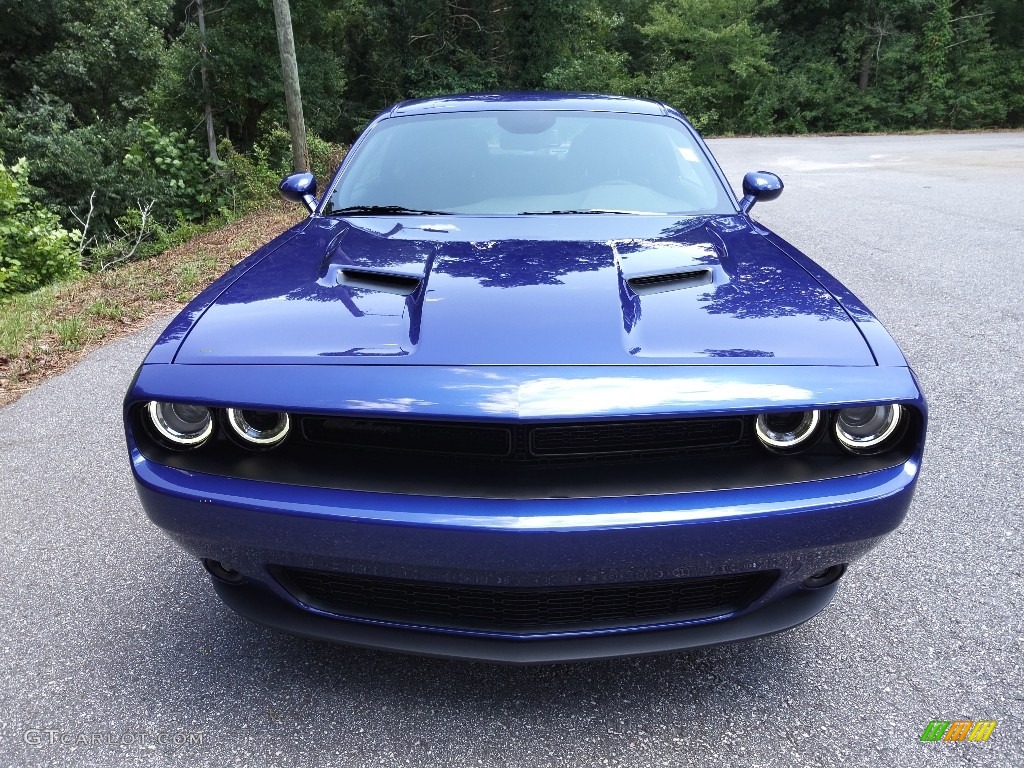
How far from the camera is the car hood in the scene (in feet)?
5.55

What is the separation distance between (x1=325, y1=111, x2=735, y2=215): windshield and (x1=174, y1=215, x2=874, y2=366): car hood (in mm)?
302

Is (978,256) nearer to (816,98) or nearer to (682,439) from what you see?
(682,439)

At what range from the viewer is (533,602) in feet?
5.63

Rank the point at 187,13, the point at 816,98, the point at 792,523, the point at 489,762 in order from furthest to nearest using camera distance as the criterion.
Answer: the point at 816,98 < the point at 187,13 < the point at 489,762 < the point at 792,523

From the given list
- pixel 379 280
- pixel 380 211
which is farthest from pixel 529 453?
pixel 380 211

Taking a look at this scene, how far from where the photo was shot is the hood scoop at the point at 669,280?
6.55ft

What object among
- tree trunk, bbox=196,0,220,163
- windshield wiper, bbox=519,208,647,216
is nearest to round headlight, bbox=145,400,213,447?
windshield wiper, bbox=519,208,647,216

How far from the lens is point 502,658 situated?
168 centimetres

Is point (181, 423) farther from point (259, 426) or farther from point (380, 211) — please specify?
point (380, 211)

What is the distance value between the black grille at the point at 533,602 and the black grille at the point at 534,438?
0.97 ft

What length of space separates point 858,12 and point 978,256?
93.9 ft

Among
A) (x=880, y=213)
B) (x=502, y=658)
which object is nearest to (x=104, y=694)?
(x=502, y=658)

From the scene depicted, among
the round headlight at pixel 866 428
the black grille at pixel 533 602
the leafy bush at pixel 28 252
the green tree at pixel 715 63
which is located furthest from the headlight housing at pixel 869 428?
the green tree at pixel 715 63

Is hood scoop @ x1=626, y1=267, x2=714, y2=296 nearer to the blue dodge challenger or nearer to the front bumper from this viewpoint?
the blue dodge challenger
